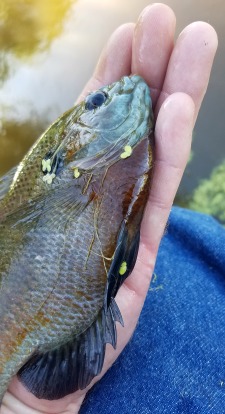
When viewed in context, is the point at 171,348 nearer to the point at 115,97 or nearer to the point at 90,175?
the point at 90,175

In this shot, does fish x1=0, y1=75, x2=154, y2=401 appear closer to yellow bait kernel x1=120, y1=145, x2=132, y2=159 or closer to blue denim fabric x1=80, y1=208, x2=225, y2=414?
yellow bait kernel x1=120, y1=145, x2=132, y2=159

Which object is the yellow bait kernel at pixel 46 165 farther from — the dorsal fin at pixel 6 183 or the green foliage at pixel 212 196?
the green foliage at pixel 212 196

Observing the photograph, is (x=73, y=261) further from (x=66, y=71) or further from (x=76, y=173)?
(x=66, y=71)

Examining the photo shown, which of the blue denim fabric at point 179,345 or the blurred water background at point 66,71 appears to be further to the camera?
the blurred water background at point 66,71

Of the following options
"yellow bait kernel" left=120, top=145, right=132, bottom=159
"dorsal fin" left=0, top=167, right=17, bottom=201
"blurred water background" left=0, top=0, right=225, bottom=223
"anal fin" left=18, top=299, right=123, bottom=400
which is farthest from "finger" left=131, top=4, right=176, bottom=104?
"blurred water background" left=0, top=0, right=225, bottom=223

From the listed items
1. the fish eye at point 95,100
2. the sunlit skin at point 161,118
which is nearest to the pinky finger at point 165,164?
the sunlit skin at point 161,118

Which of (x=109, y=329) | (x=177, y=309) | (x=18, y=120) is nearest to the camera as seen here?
(x=109, y=329)

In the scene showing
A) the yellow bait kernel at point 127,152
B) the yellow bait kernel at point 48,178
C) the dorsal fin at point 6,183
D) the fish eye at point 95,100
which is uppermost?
the fish eye at point 95,100

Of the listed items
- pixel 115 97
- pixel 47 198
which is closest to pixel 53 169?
pixel 47 198
